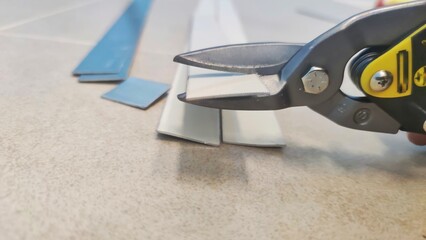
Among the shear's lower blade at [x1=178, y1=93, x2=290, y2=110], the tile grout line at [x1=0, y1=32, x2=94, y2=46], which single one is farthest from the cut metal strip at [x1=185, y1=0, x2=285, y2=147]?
the tile grout line at [x1=0, y1=32, x2=94, y2=46]

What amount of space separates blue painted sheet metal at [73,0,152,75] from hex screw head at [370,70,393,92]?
0.44 m

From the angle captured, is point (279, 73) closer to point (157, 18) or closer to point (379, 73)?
point (379, 73)

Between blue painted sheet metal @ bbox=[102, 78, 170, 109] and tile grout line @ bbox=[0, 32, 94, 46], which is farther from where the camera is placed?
tile grout line @ bbox=[0, 32, 94, 46]

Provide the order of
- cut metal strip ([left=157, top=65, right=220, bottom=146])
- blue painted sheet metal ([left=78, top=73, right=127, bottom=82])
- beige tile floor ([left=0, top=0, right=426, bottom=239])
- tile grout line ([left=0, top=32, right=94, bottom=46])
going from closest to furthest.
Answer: beige tile floor ([left=0, top=0, right=426, bottom=239]) → cut metal strip ([left=157, top=65, right=220, bottom=146]) → blue painted sheet metal ([left=78, top=73, right=127, bottom=82]) → tile grout line ([left=0, top=32, right=94, bottom=46])

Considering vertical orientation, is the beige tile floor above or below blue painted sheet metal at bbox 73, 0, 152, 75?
below

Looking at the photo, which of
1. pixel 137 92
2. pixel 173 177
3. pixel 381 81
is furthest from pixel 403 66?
pixel 137 92

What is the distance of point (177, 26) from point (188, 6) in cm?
41

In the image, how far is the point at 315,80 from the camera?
0.40 m

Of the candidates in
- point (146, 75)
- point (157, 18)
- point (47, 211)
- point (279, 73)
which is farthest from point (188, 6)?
point (47, 211)

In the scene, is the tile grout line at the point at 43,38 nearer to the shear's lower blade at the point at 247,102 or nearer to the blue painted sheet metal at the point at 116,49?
the blue painted sheet metal at the point at 116,49

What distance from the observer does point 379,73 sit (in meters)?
0.40

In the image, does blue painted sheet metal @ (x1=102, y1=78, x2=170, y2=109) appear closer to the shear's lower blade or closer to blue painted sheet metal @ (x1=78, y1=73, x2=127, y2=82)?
blue painted sheet metal @ (x1=78, y1=73, x2=127, y2=82)

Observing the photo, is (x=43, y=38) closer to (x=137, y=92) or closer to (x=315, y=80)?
(x=137, y=92)

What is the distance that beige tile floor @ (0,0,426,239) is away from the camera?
0.34m
